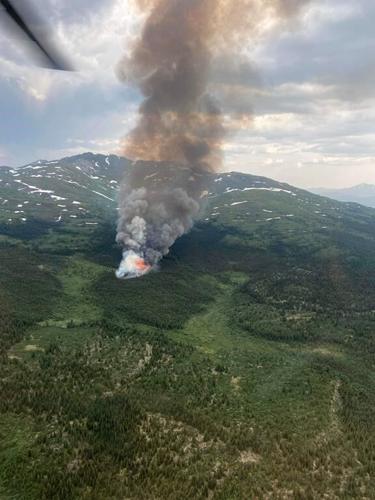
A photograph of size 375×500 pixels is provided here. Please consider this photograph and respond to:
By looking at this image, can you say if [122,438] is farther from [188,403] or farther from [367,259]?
[367,259]

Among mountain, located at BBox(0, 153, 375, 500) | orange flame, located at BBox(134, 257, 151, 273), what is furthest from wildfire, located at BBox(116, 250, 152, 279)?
mountain, located at BBox(0, 153, 375, 500)

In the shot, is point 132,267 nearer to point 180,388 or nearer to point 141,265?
point 141,265

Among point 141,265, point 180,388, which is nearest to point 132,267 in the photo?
point 141,265

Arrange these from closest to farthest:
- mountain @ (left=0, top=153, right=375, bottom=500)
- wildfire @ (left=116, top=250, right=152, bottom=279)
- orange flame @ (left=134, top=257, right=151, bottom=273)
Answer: mountain @ (left=0, top=153, right=375, bottom=500), wildfire @ (left=116, top=250, right=152, bottom=279), orange flame @ (left=134, top=257, right=151, bottom=273)

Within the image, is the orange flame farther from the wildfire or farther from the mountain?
the mountain

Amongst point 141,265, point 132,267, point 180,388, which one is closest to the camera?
point 180,388

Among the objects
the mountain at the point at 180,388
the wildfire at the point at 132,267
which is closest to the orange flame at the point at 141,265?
the wildfire at the point at 132,267
